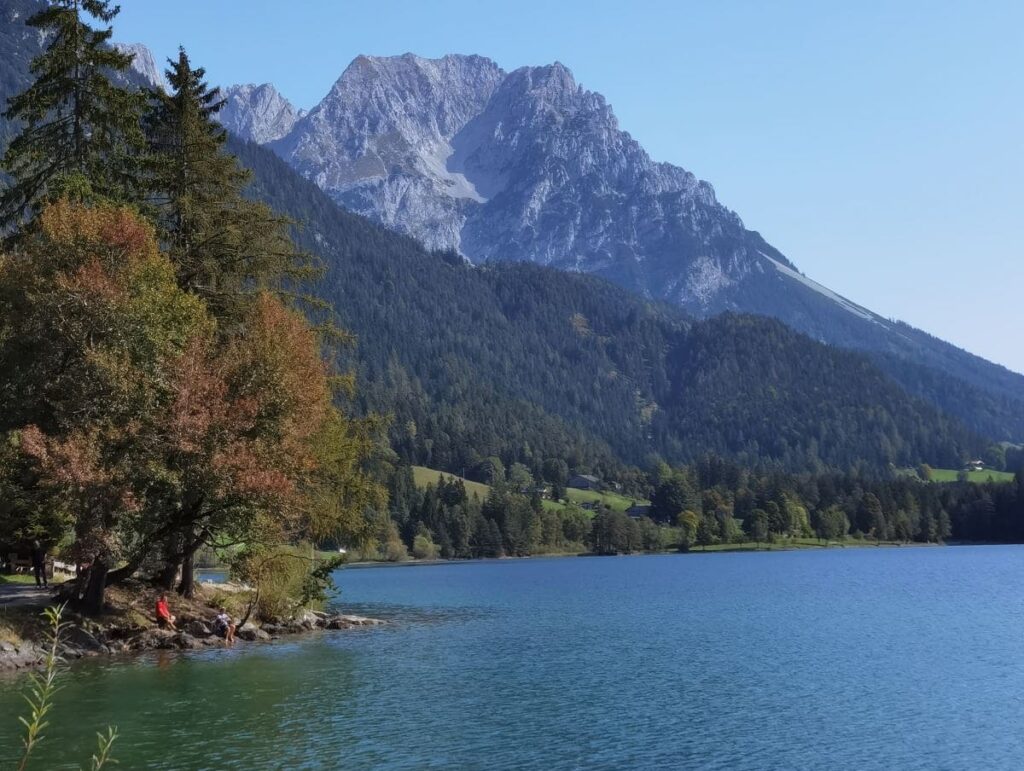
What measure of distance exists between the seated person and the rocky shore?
0.28 meters

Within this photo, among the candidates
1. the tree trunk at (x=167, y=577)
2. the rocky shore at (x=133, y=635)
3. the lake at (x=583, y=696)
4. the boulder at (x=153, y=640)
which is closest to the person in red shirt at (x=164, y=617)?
the rocky shore at (x=133, y=635)

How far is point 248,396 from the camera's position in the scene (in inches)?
1777

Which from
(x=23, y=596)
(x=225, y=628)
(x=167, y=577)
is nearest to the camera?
(x=23, y=596)

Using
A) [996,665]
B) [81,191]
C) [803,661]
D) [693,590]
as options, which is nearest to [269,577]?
[81,191]

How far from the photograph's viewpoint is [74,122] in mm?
53562

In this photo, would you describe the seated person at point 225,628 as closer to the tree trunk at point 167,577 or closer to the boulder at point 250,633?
the boulder at point 250,633

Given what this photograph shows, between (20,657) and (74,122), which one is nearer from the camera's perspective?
(20,657)

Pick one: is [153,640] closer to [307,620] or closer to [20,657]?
[20,657]

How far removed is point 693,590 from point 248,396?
228ft

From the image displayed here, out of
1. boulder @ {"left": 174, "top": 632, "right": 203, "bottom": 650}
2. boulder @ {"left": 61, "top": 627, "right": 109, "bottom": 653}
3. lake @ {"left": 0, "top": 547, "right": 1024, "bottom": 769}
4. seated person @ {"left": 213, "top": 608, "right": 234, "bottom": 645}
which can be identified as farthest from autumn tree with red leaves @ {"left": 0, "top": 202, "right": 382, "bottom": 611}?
lake @ {"left": 0, "top": 547, "right": 1024, "bottom": 769}

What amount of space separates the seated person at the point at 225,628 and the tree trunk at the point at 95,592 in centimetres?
615

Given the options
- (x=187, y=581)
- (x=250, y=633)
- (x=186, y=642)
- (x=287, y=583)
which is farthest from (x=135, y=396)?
(x=287, y=583)

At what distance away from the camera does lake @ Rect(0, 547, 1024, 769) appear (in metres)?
28.7

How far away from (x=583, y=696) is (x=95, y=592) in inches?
1095
